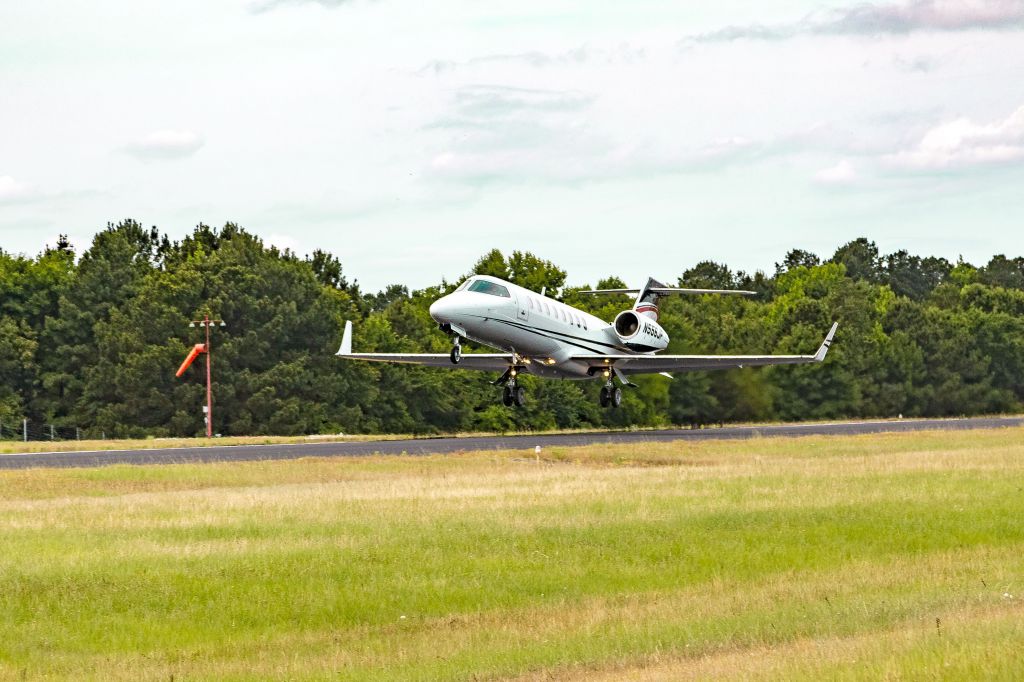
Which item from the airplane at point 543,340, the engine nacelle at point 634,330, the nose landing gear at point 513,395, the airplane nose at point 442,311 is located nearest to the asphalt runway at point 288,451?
the nose landing gear at point 513,395

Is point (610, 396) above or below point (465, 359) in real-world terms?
below

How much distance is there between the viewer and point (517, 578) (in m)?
22.4

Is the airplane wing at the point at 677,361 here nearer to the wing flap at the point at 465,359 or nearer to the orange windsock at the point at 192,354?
the wing flap at the point at 465,359

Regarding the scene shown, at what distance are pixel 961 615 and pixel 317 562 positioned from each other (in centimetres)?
1098

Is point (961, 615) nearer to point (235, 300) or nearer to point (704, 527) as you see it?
point (704, 527)

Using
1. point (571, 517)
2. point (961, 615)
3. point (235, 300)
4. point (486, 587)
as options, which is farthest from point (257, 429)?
point (961, 615)

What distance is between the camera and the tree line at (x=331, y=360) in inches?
3814

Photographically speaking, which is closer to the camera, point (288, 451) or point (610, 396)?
point (288, 451)

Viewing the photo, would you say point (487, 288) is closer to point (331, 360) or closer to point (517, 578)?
point (517, 578)

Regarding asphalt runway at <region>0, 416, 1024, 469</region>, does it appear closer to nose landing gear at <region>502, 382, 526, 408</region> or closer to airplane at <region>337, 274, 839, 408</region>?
nose landing gear at <region>502, 382, 526, 408</region>

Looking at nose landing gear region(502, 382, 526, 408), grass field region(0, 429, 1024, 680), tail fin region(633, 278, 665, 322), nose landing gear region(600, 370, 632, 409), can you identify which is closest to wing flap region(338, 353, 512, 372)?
nose landing gear region(502, 382, 526, 408)

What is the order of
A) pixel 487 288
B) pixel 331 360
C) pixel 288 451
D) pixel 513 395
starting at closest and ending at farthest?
pixel 487 288 → pixel 513 395 → pixel 288 451 → pixel 331 360

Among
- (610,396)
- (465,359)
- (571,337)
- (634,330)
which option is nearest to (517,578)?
(571,337)

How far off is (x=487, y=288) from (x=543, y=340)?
443 centimetres
